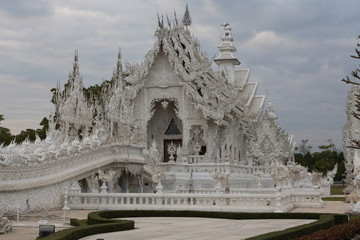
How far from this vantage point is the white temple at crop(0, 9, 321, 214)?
1730cm

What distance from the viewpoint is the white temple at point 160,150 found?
17297 millimetres

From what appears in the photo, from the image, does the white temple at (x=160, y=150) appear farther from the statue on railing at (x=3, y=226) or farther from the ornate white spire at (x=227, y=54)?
the ornate white spire at (x=227, y=54)

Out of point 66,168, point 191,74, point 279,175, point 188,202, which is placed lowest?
point 188,202

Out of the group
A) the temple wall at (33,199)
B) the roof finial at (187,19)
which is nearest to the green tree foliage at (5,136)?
the roof finial at (187,19)

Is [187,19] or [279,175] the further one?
[187,19]

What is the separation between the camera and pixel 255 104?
45562mm

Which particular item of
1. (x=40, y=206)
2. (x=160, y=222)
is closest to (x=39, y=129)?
(x=40, y=206)

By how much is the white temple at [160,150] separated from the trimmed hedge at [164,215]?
1.58 m

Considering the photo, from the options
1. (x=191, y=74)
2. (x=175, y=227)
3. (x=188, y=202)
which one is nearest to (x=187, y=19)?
(x=191, y=74)

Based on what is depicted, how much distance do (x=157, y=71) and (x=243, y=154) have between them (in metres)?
10.0

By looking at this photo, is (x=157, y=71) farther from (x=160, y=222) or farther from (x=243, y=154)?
(x=160, y=222)

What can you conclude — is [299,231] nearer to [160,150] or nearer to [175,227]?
[175,227]

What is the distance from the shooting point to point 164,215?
1592cm

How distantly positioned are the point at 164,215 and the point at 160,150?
15575 millimetres
